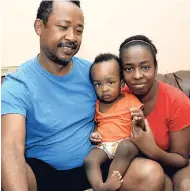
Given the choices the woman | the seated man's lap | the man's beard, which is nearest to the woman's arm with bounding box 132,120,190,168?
the woman

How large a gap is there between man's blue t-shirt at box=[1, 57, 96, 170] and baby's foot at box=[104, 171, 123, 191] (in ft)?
0.74

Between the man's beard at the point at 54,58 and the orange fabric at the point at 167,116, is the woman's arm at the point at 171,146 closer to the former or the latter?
the orange fabric at the point at 167,116

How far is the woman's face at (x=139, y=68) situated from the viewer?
153 centimetres

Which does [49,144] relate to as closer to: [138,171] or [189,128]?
[138,171]

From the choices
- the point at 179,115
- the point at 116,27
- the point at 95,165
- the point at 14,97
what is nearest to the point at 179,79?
the point at 116,27

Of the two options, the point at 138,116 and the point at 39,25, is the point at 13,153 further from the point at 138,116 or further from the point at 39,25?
the point at 39,25

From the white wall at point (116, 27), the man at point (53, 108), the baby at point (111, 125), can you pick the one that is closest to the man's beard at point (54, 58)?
the man at point (53, 108)

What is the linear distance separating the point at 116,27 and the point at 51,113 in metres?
1.11

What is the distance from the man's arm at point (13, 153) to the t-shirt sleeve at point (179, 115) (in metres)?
0.65

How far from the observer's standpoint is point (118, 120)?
5.21 feet

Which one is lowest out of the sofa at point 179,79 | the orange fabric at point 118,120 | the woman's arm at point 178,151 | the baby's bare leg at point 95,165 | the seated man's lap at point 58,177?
the seated man's lap at point 58,177

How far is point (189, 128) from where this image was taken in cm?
152

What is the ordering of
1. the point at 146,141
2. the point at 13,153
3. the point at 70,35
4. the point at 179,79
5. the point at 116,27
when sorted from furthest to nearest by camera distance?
the point at 116,27
the point at 179,79
the point at 70,35
the point at 146,141
the point at 13,153

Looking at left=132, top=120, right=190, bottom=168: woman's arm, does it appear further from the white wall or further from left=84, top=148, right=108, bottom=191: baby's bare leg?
the white wall
